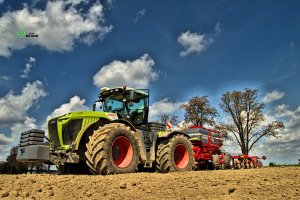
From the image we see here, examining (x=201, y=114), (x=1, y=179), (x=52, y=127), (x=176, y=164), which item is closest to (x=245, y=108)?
(x=201, y=114)

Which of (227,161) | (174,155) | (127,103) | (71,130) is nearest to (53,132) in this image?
(71,130)

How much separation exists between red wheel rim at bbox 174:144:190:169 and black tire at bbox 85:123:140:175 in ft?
10.1

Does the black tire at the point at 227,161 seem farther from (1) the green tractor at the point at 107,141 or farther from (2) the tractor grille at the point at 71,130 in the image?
(2) the tractor grille at the point at 71,130

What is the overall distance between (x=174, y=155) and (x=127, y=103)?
2.93 m

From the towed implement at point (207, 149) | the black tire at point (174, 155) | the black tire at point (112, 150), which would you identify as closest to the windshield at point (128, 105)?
the black tire at point (174, 155)

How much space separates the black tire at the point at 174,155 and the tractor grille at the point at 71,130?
3.46m

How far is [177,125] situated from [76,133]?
94.6 feet

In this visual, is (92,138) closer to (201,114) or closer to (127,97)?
(127,97)

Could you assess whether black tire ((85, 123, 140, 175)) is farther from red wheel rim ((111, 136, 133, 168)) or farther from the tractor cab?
the tractor cab

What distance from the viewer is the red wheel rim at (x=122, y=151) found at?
9413 mm

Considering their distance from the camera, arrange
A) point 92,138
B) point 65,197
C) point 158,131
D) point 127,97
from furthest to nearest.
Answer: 1. point 158,131
2. point 127,97
3. point 92,138
4. point 65,197

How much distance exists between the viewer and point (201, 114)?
3581 centimetres

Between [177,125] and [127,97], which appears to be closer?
[127,97]

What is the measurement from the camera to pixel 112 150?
30.7 feet
